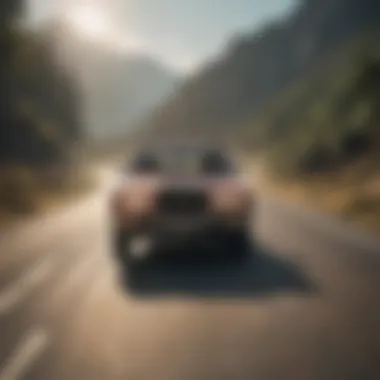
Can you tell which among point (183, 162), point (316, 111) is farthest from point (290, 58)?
point (183, 162)

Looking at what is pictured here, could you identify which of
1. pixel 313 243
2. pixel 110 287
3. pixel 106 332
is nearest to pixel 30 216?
pixel 313 243

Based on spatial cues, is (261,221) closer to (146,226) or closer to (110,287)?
(146,226)

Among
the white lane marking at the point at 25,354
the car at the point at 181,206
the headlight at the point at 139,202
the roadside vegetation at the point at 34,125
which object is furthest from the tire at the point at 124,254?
the roadside vegetation at the point at 34,125

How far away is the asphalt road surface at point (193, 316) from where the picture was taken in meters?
6.10

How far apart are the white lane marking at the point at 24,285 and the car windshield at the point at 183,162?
203cm

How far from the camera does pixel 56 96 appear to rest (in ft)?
241

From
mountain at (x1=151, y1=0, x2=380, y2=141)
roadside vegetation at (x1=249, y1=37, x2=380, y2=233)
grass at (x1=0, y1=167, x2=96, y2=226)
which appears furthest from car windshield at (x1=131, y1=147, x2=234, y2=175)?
mountain at (x1=151, y1=0, x2=380, y2=141)

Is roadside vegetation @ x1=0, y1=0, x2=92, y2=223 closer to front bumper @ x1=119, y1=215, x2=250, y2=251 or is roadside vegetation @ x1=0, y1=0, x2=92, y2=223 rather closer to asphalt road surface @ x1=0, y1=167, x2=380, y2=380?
front bumper @ x1=119, y1=215, x2=250, y2=251

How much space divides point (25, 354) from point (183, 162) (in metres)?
6.56

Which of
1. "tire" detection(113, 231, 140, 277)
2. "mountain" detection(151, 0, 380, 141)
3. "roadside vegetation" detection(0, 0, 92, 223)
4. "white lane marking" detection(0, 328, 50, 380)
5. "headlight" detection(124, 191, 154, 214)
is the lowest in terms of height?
"white lane marking" detection(0, 328, 50, 380)

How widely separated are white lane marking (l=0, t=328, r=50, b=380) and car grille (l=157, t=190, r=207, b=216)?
4.38 meters

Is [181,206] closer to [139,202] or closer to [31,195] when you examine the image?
[139,202]

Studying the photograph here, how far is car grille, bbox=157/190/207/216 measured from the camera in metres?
11.5

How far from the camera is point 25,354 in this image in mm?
6422
